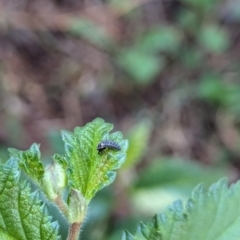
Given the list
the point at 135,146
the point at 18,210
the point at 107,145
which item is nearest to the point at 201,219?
the point at 107,145

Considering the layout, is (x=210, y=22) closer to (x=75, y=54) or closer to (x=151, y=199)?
(x=75, y=54)

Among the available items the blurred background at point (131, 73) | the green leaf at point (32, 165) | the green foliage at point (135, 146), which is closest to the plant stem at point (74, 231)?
the green leaf at point (32, 165)

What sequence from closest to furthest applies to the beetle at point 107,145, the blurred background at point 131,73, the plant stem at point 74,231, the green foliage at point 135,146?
the plant stem at point 74,231
the beetle at point 107,145
the green foliage at point 135,146
the blurred background at point 131,73

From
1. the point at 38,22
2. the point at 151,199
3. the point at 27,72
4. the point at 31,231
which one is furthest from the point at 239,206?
the point at 38,22

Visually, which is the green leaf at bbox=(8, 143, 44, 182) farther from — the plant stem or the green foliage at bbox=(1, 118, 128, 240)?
the plant stem

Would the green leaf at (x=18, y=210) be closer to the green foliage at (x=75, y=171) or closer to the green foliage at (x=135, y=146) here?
the green foliage at (x=75, y=171)

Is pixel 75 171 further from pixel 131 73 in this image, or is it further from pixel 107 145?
pixel 131 73
